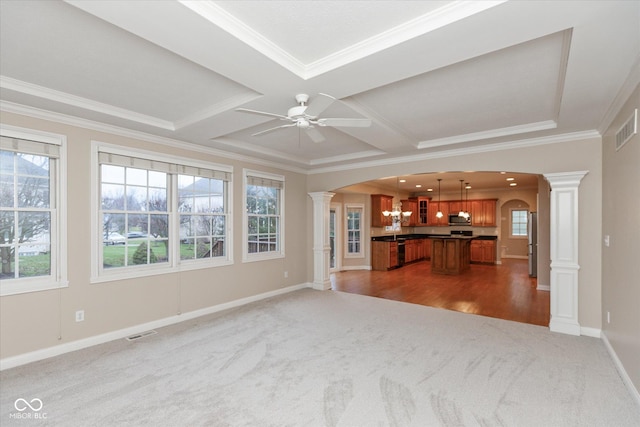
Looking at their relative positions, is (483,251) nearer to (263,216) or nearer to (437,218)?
(437,218)

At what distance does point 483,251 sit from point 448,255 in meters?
2.91

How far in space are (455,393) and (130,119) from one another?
14.3 ft

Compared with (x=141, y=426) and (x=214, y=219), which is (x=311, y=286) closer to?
(x=214, y=219)

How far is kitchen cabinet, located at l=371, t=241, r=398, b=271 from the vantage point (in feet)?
29.5

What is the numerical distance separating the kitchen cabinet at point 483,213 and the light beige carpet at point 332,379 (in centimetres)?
742

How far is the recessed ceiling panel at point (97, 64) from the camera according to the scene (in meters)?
1.97

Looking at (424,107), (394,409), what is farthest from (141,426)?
(424,107)

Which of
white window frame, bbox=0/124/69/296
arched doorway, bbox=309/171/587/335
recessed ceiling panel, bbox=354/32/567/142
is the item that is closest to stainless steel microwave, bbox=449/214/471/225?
arched doorway, bbox=309/171/587/335

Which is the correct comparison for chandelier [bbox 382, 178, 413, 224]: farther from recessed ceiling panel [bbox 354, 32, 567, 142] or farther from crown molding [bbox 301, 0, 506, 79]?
crown molding [bbox 301, 0, 506, 79]

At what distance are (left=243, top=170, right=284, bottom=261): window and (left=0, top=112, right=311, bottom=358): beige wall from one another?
223 millimetres

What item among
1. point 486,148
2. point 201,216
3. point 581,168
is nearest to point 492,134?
point 486,148

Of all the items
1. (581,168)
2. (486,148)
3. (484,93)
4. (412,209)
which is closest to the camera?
(484,93)

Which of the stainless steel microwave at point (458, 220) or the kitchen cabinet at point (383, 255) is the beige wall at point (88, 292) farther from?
the stainless steel microwave at point (458, 220)

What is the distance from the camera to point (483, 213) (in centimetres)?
1086
